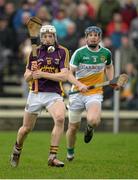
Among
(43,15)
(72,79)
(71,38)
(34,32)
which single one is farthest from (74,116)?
(71,38)

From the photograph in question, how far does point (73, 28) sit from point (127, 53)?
1.80m

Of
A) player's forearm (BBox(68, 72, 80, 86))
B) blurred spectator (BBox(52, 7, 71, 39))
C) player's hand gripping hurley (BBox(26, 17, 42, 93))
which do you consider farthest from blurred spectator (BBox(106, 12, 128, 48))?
player's hand gripping hurley (BBox(26, 17, 42, 93))

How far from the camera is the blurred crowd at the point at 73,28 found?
23781 mm

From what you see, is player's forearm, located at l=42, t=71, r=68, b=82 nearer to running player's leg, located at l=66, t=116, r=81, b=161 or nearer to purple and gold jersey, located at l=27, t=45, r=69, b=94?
purple and gold jersey, located at l=27, t=45, r=69, b=94

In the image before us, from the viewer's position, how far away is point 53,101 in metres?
13.3

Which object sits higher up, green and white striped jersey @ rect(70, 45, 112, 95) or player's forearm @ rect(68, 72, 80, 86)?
green and white striped jersey @ rect(70, 45, 112, 95)

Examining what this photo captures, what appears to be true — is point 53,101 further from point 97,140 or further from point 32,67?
point 97,140

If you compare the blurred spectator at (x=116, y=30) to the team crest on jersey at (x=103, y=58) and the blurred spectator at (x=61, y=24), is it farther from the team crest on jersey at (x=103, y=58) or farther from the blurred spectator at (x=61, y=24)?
the team crest on jersey at (x=103, y=58)

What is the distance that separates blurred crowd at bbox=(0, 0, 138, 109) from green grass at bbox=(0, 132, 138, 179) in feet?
10.6

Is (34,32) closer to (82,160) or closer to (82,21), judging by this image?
(82,160)

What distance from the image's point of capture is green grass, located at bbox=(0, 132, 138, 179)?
12.2m

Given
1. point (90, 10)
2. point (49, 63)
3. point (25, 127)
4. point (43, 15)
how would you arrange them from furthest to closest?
point (90, 10) < point (43, 15) < point (49, 63) < point (25, 127)

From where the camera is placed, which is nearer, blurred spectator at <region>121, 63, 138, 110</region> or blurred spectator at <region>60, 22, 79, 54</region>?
blurred spectator at <region>60, 22, 79, 54</region>

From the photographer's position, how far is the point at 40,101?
13258 mm
